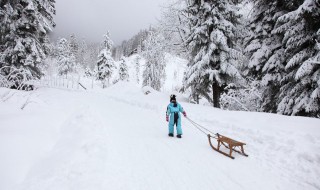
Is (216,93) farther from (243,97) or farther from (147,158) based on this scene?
(147,158)

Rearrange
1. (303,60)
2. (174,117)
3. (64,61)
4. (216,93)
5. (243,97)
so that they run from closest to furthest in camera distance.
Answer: (174,117)
(303,60)
(243,97)
(216,93)
(64,61)

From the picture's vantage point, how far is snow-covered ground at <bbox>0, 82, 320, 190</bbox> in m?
4.47

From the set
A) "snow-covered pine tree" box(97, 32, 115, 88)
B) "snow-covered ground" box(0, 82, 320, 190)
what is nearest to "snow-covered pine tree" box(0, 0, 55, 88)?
"snow-covered ground" box(0, 82, 320, 190)

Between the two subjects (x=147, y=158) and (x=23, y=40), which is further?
(x=23, y=40)

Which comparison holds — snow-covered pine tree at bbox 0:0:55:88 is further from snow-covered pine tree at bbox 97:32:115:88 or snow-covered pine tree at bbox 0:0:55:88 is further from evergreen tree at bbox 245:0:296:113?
snow-covered pine tree at bbox 97:32:115:88

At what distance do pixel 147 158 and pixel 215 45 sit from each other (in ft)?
32.5

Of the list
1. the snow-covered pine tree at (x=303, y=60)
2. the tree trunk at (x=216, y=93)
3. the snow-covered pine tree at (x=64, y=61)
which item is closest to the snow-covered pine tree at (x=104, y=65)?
the snow-covered pine tree at (x=64, y=61)

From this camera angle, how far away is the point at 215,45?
535 inches

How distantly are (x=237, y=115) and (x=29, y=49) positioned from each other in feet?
59.3

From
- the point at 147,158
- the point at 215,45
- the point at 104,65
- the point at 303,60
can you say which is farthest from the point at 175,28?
the point at 104,65

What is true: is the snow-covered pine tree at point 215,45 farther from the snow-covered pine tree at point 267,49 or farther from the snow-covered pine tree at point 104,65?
the snow-covered pine tree at point 104,65

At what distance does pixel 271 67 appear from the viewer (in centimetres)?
1223

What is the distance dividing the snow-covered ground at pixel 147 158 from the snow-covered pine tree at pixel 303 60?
2.10 m

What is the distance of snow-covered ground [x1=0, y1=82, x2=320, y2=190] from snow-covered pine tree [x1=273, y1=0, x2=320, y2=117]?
2.10 metres
